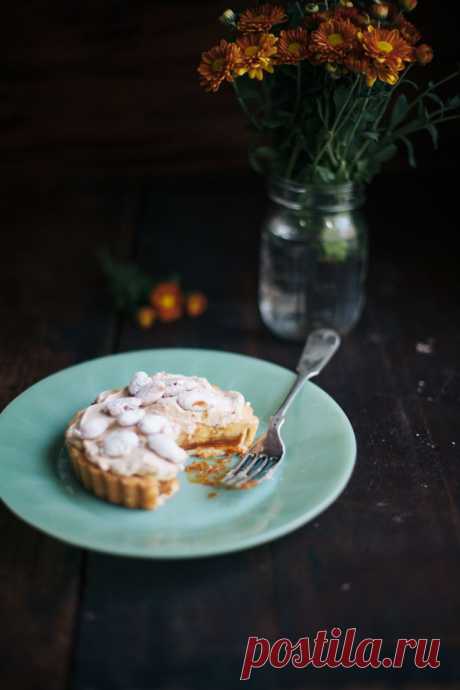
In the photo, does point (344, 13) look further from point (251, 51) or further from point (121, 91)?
point (121, 91)

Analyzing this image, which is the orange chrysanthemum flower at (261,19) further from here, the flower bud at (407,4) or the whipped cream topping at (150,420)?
the whipped cream topping at (150,420)

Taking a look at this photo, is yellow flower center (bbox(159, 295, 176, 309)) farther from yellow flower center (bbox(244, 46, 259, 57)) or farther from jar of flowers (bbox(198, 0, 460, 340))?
yellow flower center (bbox(244, 46, 259, 57))

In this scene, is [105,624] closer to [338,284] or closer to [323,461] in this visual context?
[323,461]

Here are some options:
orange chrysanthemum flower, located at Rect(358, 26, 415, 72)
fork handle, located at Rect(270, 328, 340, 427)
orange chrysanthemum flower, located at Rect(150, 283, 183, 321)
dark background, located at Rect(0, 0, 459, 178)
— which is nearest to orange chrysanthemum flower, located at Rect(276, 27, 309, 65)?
orange chrysanthemum flower, located at Rect(358, 26, 415, 72)

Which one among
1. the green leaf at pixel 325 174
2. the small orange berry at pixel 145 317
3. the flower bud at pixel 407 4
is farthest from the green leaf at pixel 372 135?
the small orange berry at pixel 145 317

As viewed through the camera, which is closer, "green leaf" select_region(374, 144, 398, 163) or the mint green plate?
the mint green plate

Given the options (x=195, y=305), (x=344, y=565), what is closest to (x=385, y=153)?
(x=195, y=305)
